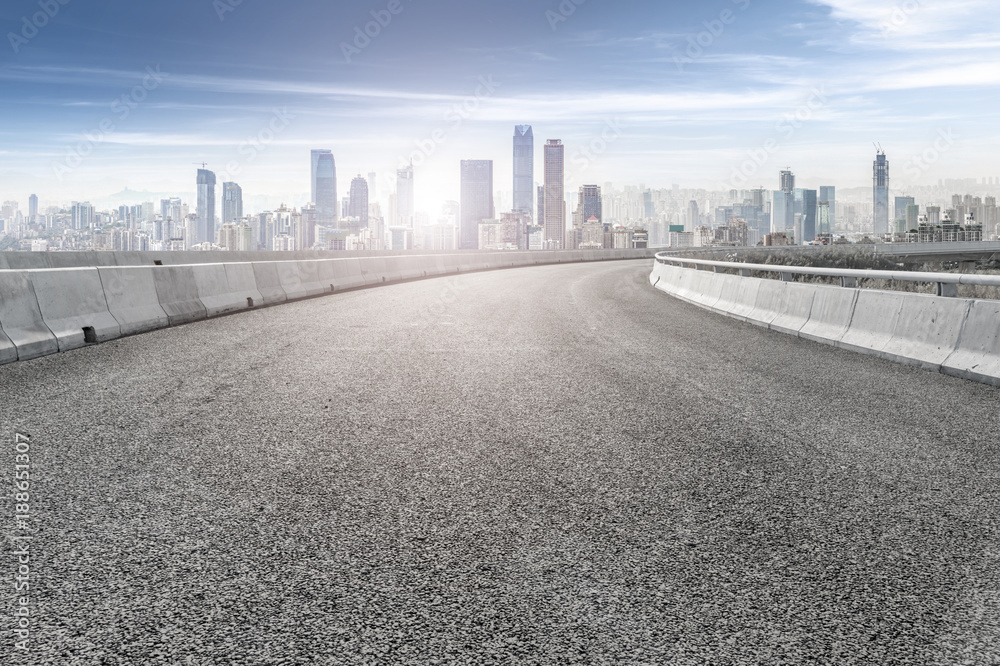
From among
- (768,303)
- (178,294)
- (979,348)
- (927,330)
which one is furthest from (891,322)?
(178,294)

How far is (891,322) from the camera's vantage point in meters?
10.2

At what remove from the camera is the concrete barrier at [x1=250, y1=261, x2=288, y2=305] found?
1789 cm

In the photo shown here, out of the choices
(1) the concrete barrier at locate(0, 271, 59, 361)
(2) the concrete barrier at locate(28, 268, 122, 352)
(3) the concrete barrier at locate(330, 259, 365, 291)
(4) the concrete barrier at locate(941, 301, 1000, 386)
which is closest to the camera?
(4) the concrete barrier at locate(941, 301, 1000, 386)

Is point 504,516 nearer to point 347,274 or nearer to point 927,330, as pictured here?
point 927,330

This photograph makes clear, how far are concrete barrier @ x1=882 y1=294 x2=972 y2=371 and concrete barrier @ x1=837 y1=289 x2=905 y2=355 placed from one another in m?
0.13

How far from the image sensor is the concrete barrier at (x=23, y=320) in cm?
927

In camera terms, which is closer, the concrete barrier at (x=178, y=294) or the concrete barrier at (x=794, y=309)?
the concrete barrier at (x=794, y=309)

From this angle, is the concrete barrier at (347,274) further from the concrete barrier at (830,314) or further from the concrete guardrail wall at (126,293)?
the concrete barrier at (830,314)

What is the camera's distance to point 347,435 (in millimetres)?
5754

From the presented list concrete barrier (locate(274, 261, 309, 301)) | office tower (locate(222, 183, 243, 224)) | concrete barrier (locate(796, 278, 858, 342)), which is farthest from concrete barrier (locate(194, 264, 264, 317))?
office tower (locate(222, 183, 243, 224))

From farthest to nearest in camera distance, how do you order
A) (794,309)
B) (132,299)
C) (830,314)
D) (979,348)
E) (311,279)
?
(311,279), (794,309), (132,299), (830,314), (979,348)

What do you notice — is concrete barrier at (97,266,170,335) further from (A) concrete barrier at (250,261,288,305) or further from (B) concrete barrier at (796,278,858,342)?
(B) concrete barrier at (796,278,858,342)

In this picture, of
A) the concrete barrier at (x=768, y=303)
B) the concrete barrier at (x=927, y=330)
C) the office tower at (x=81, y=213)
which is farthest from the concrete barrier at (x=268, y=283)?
the office tower at (x=81, y=213)

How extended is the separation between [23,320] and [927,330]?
36.4 ft
